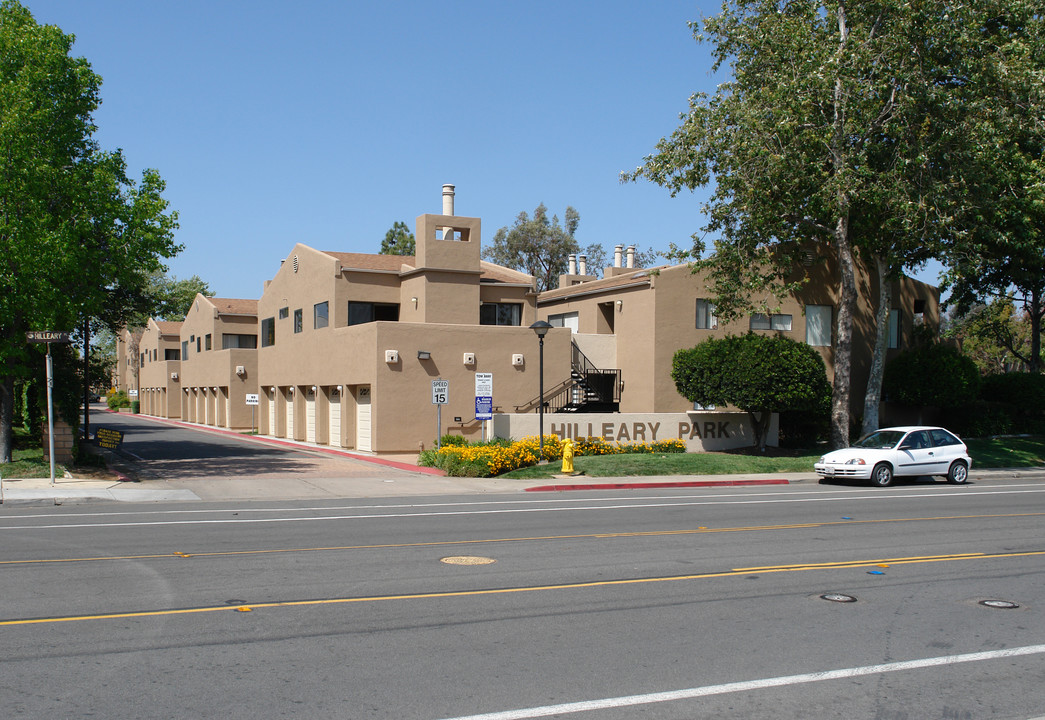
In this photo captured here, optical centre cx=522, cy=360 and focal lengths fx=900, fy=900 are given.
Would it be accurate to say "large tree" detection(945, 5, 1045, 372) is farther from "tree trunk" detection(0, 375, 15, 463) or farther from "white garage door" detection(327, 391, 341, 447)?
"tree trunk" detection(0, 375, 15, 463)

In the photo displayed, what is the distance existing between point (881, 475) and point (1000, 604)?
1421 cm

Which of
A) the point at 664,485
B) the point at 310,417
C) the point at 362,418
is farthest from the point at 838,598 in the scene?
the point at 310,417

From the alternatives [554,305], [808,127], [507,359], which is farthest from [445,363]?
[808,127]

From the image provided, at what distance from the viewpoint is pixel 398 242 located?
73688 mm

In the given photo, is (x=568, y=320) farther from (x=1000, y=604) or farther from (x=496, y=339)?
(x=1000, y=604)

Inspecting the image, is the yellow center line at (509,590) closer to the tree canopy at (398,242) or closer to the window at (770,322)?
the window at (770,322)

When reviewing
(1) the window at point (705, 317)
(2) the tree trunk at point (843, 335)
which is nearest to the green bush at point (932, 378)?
(2) the tree trunk at point (843, 335)

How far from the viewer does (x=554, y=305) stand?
3884cm

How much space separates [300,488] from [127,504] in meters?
4.18

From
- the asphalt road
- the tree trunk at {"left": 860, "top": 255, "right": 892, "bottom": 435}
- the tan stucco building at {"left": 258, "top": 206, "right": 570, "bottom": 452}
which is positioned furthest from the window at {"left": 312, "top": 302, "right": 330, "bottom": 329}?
the asphalt road

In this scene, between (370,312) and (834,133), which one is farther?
(370,312)

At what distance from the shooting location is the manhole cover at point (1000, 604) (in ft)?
29.0

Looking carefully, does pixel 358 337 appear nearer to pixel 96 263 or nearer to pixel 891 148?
pixel 96 263

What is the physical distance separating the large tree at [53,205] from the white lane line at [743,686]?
19338 mm
